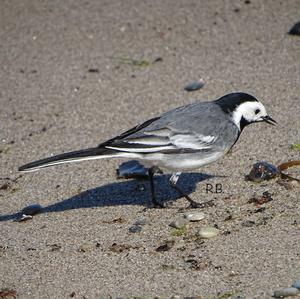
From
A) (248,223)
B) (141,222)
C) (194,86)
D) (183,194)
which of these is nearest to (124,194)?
(183,194)

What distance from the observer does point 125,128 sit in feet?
30.2

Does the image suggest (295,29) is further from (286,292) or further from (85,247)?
(286,292)

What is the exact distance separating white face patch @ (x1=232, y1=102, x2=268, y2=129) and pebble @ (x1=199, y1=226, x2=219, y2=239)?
4.43ft

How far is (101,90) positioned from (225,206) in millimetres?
3294

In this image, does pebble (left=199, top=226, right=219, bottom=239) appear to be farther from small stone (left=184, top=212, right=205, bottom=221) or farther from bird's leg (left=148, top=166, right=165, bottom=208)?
bird's leg (left=148, top=166, right=165, bottom=208)

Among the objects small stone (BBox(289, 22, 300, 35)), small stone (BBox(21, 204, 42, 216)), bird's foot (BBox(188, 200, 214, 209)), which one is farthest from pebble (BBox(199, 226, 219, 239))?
small stone (BBox(289, 22, 300, 35))

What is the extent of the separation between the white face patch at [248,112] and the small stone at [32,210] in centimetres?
207

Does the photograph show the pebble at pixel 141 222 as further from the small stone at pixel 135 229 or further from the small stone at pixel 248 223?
the small stone at pixel 248 223

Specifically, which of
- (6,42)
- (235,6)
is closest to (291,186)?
(235,6)

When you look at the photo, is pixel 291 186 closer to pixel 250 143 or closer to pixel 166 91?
pixel 250 143

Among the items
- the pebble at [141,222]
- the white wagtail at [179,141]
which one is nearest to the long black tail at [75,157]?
the white wagtail at [179,141]

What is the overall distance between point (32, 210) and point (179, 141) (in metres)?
1.55

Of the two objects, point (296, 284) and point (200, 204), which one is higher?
point (296, 284)

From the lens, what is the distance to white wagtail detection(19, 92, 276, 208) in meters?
7.38
